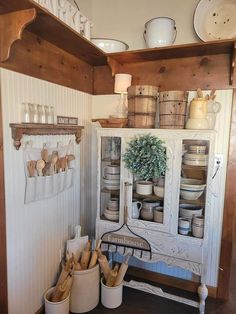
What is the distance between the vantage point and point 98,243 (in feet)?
6.54

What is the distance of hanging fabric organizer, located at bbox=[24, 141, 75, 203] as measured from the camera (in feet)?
5.24

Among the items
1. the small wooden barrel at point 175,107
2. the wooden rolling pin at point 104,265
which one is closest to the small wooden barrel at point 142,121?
the small wooden barrel at point 175,107

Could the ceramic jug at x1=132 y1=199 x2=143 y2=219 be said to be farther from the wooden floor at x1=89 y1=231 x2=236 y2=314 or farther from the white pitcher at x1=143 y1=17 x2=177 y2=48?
the white pitcher at x1=143 y1=17 x2=177 y2=48

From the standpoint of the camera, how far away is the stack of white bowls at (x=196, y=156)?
174 cm

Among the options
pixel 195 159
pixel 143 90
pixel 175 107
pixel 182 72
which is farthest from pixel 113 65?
pixel 195 159

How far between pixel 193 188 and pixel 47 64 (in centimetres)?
137

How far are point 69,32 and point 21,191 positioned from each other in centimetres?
106

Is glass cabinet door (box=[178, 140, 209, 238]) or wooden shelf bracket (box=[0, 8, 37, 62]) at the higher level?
wooden shelf bracket (box=[0, 8, 37, 62])

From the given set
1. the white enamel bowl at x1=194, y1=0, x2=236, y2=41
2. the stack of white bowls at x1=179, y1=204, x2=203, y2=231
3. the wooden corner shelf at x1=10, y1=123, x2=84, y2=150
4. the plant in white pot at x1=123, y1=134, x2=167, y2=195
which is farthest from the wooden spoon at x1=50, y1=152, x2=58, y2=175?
the white enamel bowl at x1=194, y1=0, x2=236, y2=41

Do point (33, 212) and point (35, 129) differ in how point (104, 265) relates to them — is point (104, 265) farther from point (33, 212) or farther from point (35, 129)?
point (35, 129)

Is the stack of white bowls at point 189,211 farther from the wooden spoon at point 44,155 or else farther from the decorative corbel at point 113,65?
the decorative corbel at point 113,65

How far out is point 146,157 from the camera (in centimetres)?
179

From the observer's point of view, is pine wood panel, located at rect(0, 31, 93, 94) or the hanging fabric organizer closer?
pine wood panel, located at rect(0, 31, 93, 94)

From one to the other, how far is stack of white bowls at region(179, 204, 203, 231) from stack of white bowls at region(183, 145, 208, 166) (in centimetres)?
33
